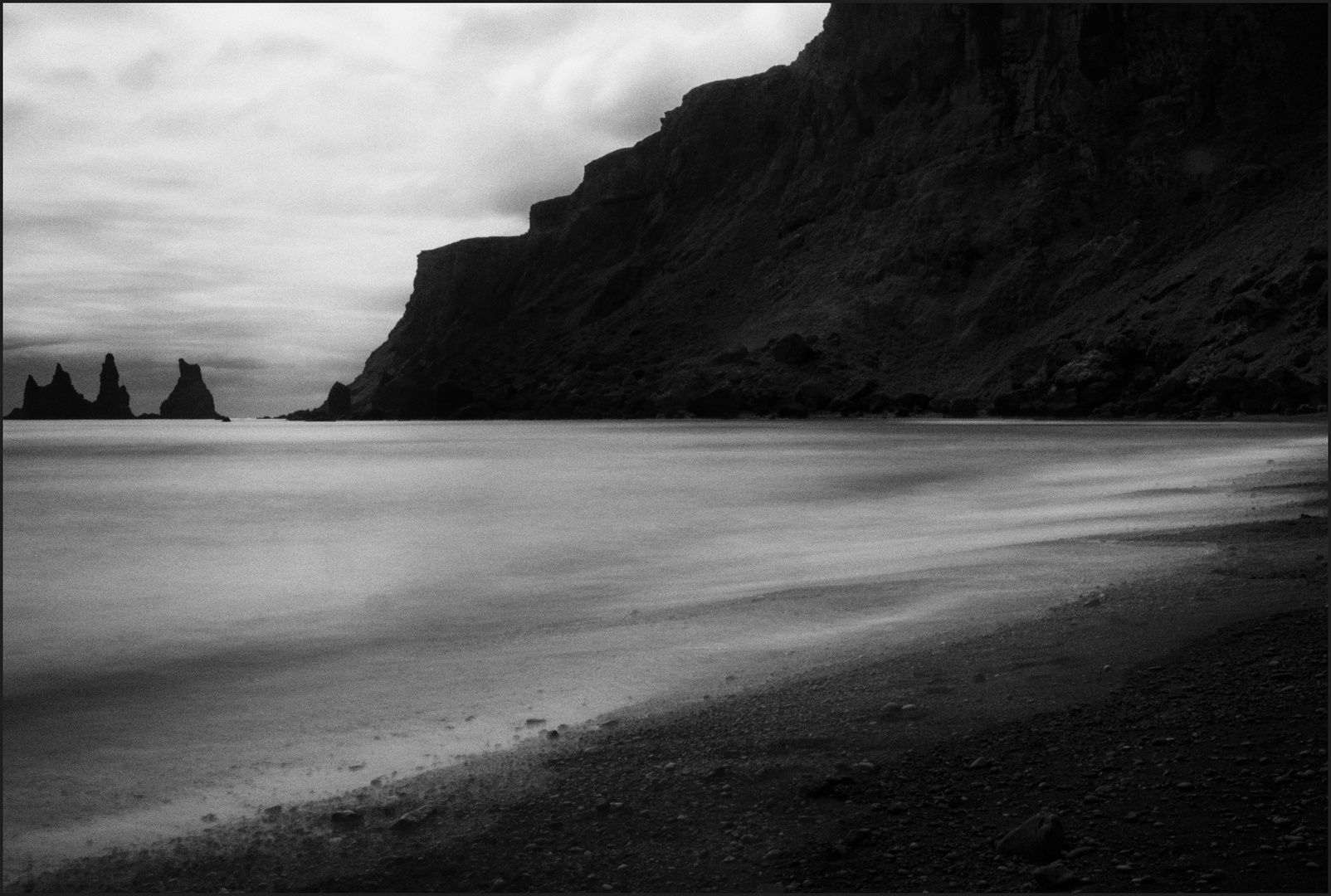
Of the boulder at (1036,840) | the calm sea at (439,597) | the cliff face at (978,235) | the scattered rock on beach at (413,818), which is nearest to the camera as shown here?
the boulder at (1036,840)

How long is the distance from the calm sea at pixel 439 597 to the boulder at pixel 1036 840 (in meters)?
3.36

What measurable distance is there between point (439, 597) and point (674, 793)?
887cm

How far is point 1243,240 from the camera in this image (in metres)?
95.1

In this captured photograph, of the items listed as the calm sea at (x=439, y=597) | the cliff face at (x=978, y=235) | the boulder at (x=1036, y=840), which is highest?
the cliff face at (x=978, y=235)

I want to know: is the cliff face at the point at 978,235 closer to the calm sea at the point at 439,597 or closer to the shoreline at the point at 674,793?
the calm sea at the point at 439,597

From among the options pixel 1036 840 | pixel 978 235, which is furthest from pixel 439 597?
pixel 978 235

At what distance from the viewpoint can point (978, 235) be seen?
115 m

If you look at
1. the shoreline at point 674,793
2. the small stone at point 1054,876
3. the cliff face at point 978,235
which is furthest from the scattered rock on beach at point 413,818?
the cliff face at point 978,235

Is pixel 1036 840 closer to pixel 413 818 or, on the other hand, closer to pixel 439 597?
pixel 413 818

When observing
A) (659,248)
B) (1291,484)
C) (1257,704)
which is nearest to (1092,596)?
(1257,704)

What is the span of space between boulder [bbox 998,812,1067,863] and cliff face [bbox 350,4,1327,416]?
258ft

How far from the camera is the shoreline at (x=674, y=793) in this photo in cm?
505

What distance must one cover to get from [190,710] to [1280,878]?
7364 millimetres

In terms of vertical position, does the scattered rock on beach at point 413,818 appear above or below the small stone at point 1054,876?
below
